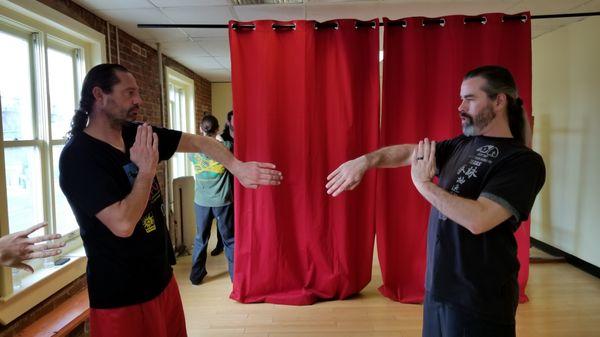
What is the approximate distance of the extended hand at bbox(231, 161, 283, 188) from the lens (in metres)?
1.69

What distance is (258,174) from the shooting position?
1.72m

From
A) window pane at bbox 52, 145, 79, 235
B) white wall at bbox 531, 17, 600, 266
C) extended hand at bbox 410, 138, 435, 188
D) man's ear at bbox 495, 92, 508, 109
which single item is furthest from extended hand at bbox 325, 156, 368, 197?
white wall at bbox 531, 17, 600, 266

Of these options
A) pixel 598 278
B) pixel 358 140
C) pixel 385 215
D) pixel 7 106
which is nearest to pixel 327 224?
pixel 385 215

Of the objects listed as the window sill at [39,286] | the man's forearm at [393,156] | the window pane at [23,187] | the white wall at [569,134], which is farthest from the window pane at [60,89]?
the white wall at [569,134]

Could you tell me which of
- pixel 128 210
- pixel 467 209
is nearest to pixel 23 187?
pixel 128 210

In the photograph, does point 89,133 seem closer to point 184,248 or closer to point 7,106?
point 7,106

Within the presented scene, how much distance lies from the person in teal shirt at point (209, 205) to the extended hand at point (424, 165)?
7.50ft

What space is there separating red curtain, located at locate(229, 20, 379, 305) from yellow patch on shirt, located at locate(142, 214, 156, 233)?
1.42 meters

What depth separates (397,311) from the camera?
292cm

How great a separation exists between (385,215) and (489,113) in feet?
5.45

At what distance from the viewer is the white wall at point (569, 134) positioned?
11.4 feet

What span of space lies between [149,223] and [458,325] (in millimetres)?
1222

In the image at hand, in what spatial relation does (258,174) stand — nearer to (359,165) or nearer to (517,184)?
(359,165)

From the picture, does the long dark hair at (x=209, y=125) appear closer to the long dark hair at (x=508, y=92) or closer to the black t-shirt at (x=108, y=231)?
the black t-shirt at (x=108, y=231)
